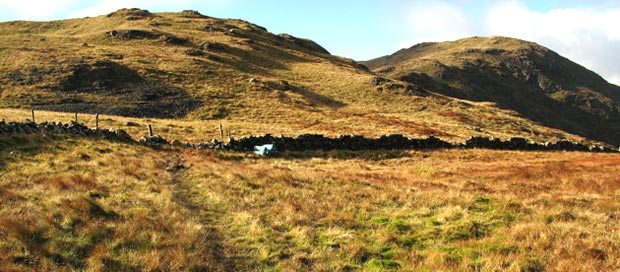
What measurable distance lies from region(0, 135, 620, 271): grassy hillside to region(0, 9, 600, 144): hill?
24.5m

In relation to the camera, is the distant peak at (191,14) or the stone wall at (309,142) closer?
the stone wall at (309,142)

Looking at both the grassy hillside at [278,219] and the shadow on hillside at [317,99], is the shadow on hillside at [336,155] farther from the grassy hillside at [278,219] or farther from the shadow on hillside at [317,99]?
the shadow on hillside at [317,99]

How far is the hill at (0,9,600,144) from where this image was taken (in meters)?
56.1

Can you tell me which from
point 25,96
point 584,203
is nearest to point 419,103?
point 25,96

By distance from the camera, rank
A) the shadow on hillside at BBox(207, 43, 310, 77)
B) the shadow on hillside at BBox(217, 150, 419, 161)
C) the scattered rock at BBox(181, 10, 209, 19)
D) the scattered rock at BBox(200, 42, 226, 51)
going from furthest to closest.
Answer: the scattered rock at BBox(181, 10, 209, 19), the scattered rock at BBox(200, 42, 226, 51), the shadow on hillside at BBox(207, 43, 310, 77), the shadow on hillside at BBox(217, 150, 419, 161)

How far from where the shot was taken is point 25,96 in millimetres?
56875

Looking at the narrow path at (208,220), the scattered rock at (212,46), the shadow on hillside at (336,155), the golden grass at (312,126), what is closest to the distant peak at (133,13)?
the scattered rock at (212,46)

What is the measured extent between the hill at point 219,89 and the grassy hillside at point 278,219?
24.5 m

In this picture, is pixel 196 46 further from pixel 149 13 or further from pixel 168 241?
pixel 168 241

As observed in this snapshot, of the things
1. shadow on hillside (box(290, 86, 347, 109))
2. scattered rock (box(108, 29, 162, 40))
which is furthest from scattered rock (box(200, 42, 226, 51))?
shadow on hillside (box(290, 86, 347, 109))

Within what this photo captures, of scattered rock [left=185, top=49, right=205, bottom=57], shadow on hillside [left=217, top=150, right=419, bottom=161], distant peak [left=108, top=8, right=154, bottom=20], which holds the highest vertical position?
distant peak [left=108, top=8, right=154, bottom=20]

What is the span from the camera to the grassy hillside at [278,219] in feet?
30.3

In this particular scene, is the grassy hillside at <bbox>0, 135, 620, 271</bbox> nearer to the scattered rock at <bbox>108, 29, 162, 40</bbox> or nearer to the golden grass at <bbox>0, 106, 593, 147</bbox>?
the golden grass at <bbox>0, 106, 593, 147</bbox>

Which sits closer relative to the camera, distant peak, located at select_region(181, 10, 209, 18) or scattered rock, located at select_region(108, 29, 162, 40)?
scattered rock, located at select_region(108, 29, 162, 40)
